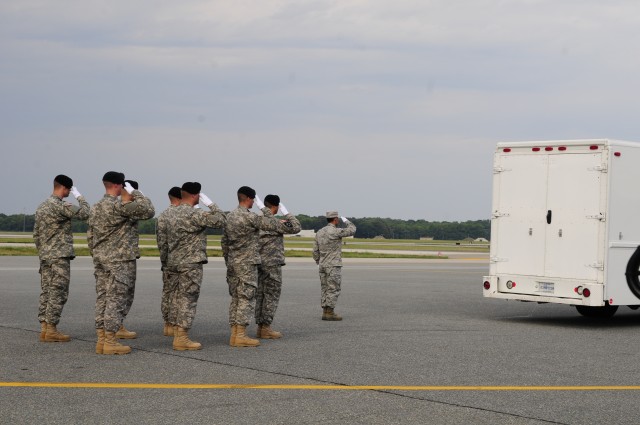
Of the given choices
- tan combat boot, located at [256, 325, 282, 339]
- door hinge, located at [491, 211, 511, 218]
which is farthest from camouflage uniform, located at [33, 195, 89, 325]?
door hinge, located at [491, 211, 511, 218]

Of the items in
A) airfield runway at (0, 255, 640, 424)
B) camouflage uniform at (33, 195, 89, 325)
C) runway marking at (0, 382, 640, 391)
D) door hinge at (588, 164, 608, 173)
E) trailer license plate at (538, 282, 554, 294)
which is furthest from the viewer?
trailer license plate at (538, 282, 554, 294)

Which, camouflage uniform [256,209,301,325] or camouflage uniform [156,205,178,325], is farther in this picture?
camouflage uniform [256,209,301,325]

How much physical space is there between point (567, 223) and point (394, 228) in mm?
105136

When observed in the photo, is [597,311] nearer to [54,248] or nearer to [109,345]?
[109,345]

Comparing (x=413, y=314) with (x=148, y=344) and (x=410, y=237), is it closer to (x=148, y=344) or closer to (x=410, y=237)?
(x=148, y=344)

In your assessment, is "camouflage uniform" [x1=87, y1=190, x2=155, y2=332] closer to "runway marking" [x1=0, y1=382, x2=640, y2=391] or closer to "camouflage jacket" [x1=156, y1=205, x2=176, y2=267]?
"camouflage jacket" [x1=156, y1=205, x2=176, y2=267]

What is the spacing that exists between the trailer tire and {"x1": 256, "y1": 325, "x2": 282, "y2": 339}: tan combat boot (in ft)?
19.3

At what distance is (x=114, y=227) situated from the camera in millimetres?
11445

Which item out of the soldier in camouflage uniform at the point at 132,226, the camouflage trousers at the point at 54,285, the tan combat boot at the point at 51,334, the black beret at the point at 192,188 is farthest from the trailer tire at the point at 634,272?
the tan combat boot at the point at 51,334

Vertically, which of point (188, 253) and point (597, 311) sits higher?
point (188, 253)

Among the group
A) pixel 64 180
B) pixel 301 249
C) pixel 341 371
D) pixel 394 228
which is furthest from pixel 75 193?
pixel 394 228

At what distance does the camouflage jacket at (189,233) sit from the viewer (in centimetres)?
1163

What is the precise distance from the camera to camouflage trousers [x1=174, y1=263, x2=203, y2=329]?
1164cm

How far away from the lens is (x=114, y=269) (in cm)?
1128
